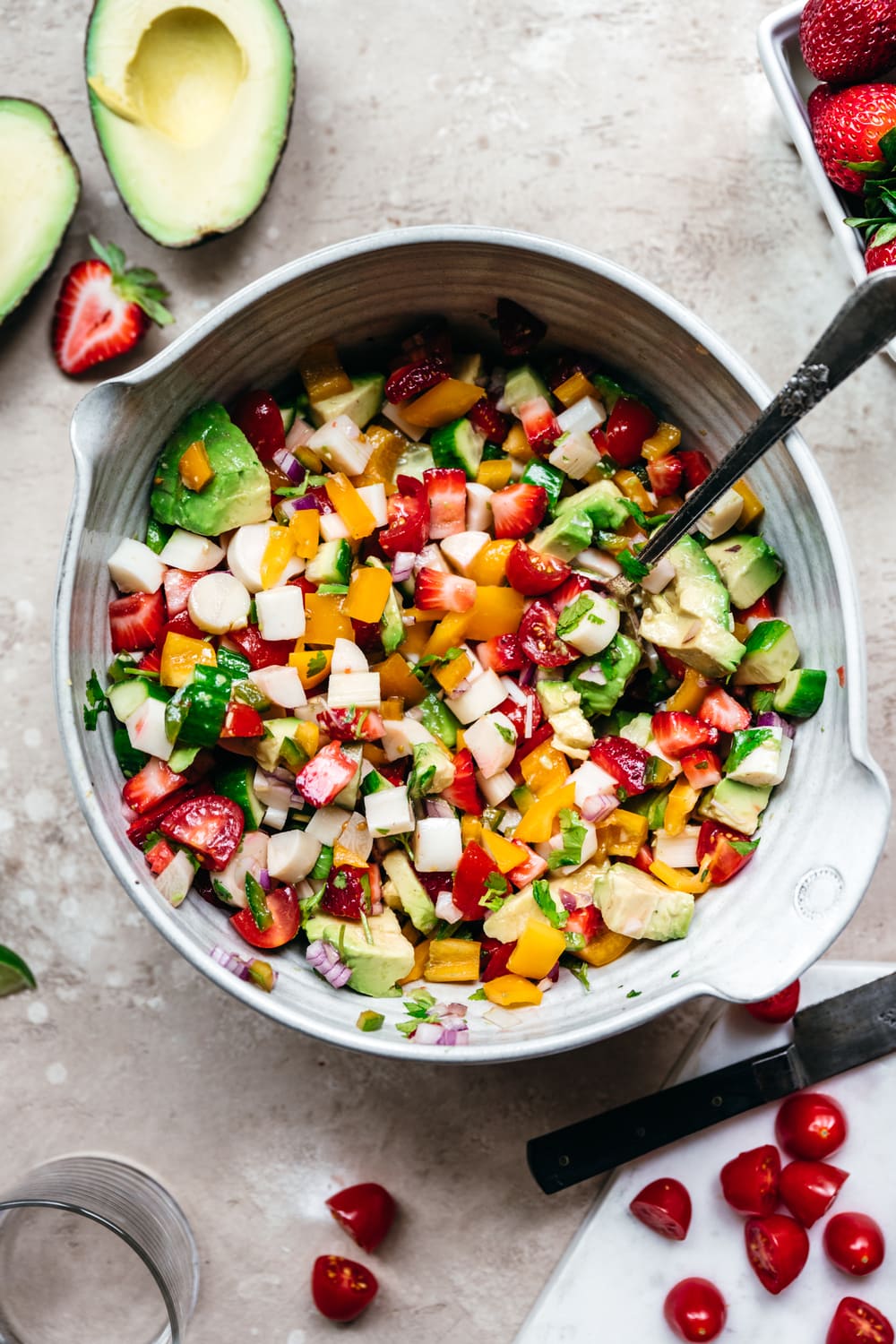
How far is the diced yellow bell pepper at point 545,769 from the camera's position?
1874 mm

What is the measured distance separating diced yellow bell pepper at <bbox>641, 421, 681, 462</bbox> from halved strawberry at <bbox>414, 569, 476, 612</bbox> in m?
0.38

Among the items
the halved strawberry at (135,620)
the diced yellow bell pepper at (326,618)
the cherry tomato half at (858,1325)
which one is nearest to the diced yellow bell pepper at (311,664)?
the diced yellow bell pepper at (326,618)

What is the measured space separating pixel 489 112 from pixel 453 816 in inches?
55.0

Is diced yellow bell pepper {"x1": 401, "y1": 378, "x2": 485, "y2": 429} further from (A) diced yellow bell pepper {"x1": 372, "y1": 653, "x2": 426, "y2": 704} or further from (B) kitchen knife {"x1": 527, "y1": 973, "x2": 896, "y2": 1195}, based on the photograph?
(B) kitchen knife {"x1": 527, "y1": 973, "x2": 896, "y2": 1195}

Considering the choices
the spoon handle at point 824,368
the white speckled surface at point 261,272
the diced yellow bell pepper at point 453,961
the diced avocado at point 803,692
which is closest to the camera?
the spoon handle at point 824,368

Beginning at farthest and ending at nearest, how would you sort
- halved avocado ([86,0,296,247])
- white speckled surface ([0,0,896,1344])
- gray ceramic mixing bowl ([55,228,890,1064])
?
white speckled surface ([0,0,896,1344])
halved avocado ([86,0,296,247])
gray ceramic mixing bowl ([55,228,890,1064])

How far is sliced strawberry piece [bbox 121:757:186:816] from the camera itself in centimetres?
182

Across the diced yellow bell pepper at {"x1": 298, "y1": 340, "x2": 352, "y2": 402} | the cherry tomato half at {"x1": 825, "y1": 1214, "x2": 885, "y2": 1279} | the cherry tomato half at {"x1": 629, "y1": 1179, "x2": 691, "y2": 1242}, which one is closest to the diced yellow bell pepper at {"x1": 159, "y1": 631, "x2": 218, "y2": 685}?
the diced yellow bell pepper at {"x1": 298, "y1": 340, "x2": 352, "y2": 402}

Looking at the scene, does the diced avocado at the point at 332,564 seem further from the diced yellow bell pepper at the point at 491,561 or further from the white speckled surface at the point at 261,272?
the white speckled surface at the point at 261,272

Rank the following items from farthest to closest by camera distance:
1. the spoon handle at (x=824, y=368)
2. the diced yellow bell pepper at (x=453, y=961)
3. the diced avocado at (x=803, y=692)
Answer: the diced yellow bell pepper at (x=453, y=961)
the diced avocado at (x=803, y=692)
the spoon handle at (x=824, y=368)

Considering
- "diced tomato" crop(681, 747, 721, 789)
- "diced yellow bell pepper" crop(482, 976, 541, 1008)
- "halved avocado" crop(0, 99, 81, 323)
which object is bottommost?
"diced yellow bell pepper" crop(482, 976, 541, 1008)

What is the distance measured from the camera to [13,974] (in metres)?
2.26

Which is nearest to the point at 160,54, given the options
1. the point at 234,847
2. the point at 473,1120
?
the point at 234,847

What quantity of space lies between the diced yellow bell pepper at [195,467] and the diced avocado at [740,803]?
0.99 meters
